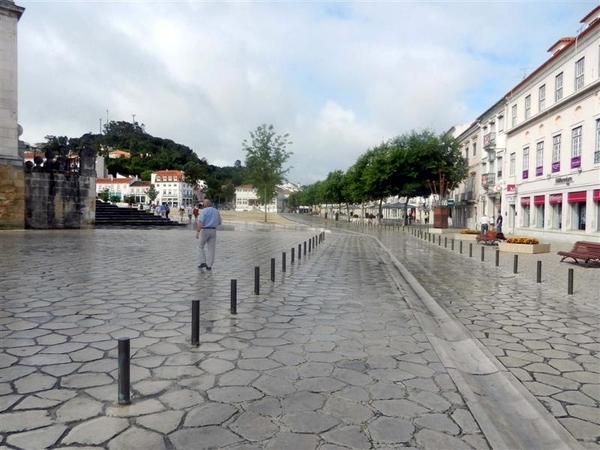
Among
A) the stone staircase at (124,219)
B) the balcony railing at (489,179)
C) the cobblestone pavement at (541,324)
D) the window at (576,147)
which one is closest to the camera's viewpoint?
the cobblestone pavement at (541,324)

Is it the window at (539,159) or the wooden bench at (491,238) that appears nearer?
the wooden bench at (491,238)

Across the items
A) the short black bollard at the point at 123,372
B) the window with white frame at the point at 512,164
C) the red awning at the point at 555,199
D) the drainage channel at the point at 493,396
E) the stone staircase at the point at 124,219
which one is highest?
the window with white frame at the point at 512,164

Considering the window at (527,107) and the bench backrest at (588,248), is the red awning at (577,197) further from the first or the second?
the bench backrest at (588,248)

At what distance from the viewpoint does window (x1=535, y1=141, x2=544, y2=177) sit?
91.6 feet

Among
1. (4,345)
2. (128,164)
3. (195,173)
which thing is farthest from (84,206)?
(128,164)

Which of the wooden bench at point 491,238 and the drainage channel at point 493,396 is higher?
the wooden bench at point 491,238

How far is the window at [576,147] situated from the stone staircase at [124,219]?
25.8 meters

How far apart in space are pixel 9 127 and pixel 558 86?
2957 centimetres

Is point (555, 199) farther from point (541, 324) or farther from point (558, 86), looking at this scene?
point (541, 324)

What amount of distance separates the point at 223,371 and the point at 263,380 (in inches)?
17.3

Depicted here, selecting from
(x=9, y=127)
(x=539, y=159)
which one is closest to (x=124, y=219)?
(x=9, y=127)

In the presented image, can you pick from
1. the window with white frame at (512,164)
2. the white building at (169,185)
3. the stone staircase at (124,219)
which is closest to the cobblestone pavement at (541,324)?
the window with white frame at (512,164)

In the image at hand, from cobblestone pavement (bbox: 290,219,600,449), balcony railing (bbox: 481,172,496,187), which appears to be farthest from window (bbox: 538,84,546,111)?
cobblestone pavement (bbox: 290,219,600,449)

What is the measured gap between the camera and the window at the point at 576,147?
23375mm
